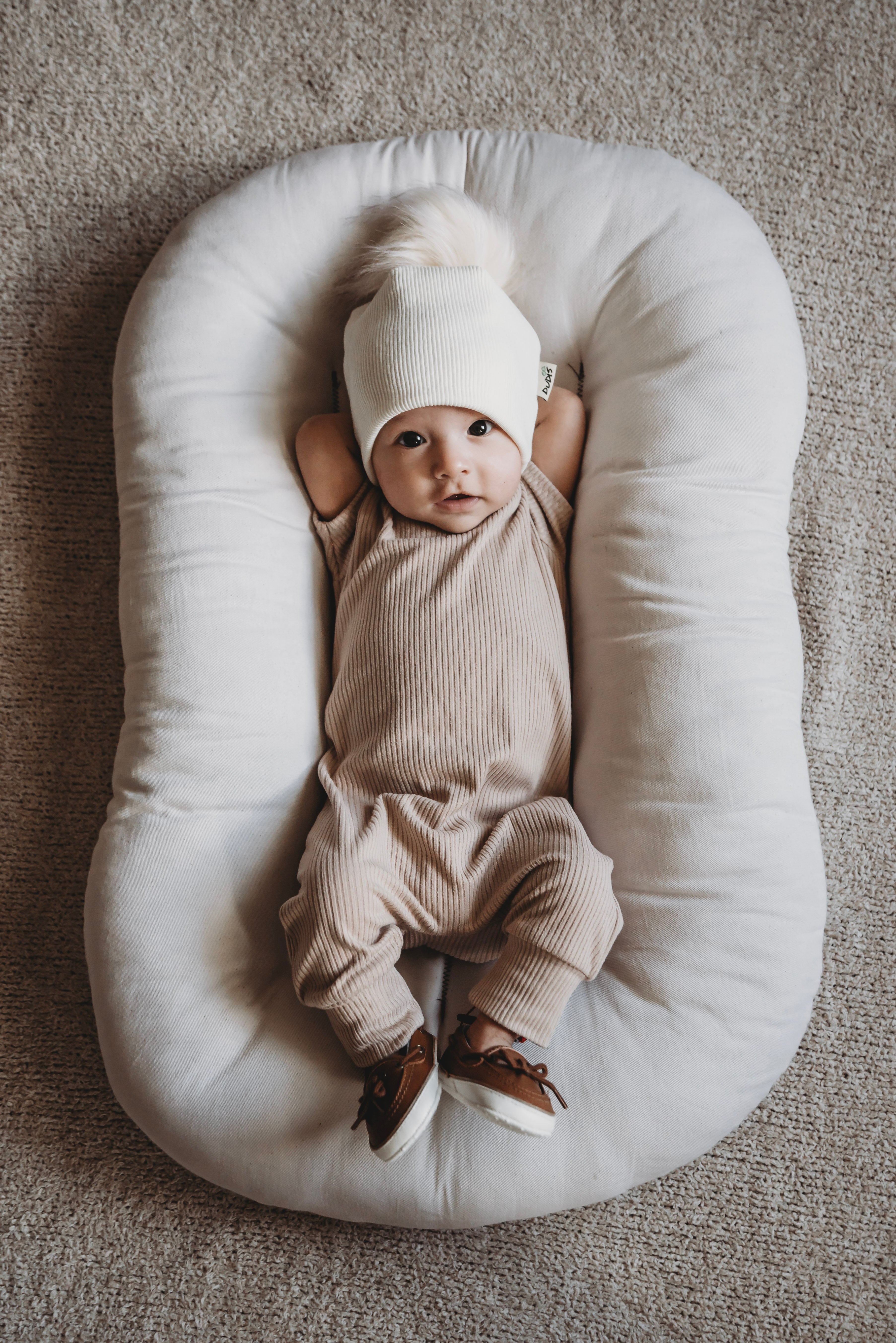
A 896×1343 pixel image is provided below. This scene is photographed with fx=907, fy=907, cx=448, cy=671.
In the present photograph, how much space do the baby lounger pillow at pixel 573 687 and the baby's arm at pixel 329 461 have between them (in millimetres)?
27

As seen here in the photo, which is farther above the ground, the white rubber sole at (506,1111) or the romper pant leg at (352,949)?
the romper pant leg at (352,949)

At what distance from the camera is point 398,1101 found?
33.0 inches

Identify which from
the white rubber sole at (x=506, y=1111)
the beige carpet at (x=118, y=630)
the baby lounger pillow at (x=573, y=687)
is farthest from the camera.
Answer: the beige carpet at (x=118, y=630)

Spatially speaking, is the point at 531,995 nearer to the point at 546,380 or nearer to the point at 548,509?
the point at 548,509

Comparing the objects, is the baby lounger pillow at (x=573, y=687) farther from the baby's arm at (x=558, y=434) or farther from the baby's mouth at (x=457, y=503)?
the baby's mouth at (x=457, y=503)

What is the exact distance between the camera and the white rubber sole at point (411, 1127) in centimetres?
83

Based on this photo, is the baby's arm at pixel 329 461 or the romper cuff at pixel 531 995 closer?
the romper cuff at pixel 531 995

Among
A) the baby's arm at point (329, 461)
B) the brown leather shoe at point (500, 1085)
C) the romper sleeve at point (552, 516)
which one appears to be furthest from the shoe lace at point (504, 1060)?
the baby's arm at point (329, 461)

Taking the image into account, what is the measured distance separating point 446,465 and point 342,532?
20 cm

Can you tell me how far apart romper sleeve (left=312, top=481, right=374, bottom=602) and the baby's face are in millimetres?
79

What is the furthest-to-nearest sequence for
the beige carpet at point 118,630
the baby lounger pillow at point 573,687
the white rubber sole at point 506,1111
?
the beige carpet at point 118,630, the baby lounger pillow at point 573,687, the white rubber sole at point 506,1111

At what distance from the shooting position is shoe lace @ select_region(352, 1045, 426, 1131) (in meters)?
0.85

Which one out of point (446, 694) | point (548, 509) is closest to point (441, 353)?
point (548, 509)

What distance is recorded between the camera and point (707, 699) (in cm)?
97
